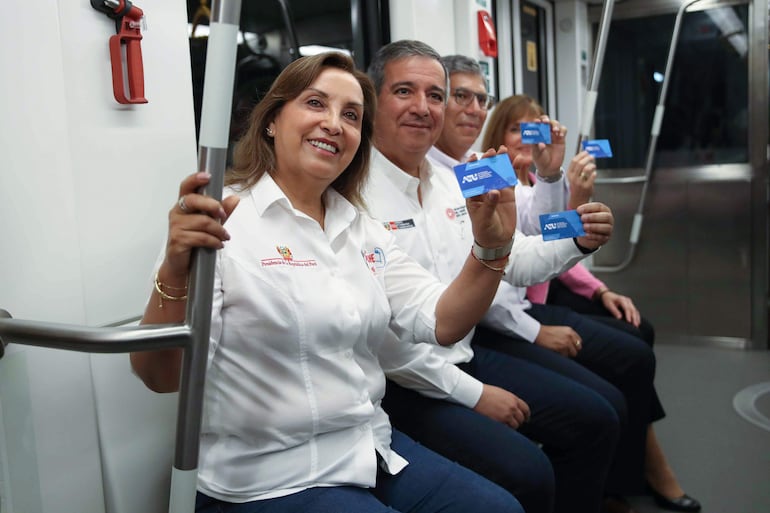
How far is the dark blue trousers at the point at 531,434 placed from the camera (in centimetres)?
170

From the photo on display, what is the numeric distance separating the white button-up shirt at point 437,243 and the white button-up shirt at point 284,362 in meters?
0.38

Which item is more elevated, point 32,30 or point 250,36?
point 250,36

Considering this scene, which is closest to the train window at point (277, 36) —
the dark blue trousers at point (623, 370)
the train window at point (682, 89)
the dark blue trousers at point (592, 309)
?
the dark blue trousers at point (623, 370)

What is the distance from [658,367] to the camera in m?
4.13

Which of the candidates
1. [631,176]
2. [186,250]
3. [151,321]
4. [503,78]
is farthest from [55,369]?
[631,176]

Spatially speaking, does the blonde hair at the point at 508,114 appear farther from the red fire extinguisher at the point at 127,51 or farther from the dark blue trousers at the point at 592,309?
the red fire extinguisher at the point at 127,51

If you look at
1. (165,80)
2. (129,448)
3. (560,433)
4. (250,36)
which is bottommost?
(560,433)

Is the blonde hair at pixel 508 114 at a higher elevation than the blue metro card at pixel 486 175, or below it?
higher

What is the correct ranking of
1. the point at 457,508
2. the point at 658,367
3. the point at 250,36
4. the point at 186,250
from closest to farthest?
the point at 186,250 < the point at 457,508 < the point at 250,36 < the point at 658,367

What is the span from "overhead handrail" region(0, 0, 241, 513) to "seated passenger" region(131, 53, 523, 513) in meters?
0.14

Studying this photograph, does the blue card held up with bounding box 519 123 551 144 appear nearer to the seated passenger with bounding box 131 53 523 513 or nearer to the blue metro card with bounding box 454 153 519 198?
the seated passenger with bounding box 131 53 523 513

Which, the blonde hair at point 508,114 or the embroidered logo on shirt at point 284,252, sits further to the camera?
the blonde hair at point 508,114

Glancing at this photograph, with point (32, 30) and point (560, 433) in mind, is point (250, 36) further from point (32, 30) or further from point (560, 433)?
point (560, 433)

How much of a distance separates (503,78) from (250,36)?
189cm
